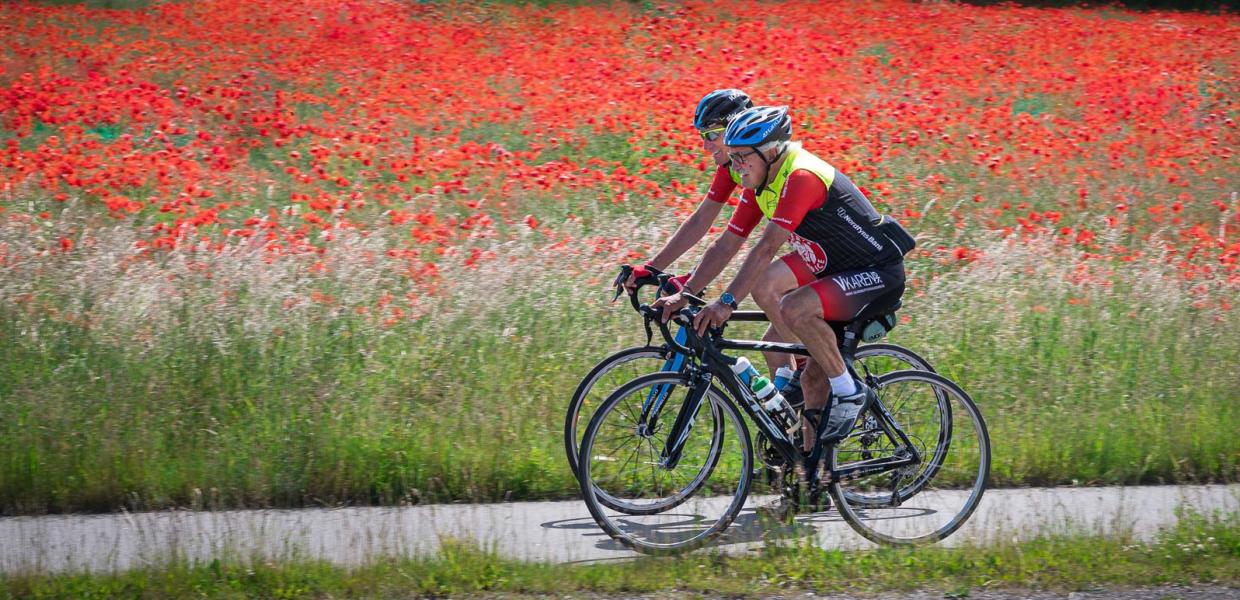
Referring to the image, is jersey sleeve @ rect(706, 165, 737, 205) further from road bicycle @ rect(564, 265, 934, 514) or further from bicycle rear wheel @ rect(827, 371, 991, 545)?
bicycle rear wheel @ rect(827, 371, 991, 545)

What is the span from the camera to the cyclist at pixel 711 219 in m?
5.18

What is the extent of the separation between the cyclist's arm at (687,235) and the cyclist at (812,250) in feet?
0.89

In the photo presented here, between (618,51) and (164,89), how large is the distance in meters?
5.61

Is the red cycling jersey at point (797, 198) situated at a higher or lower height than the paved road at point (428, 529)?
higher

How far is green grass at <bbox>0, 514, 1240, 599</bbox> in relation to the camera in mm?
4594

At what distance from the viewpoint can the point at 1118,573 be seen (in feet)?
16.0

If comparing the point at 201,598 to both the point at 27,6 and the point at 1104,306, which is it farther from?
the point at 27,6

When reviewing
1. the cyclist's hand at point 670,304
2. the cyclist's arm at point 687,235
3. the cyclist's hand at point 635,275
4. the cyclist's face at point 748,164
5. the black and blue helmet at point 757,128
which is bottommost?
the cyclist's hand at point 670,304

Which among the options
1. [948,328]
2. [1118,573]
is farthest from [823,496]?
[948,328]

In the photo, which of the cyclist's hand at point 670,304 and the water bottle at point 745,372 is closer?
the cyclist's hand at point 670,304

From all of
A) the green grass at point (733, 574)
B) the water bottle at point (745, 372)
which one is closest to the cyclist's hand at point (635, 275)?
the water bottle at point (745, 372)

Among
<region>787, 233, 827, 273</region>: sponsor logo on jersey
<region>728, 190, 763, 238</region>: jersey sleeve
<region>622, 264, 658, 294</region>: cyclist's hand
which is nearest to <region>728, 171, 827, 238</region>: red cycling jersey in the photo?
<region>787, 233, 827, 273</region>: sponsor logo on jersey

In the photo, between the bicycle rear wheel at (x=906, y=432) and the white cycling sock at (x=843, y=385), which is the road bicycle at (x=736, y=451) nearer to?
the bicycle rear wheel at (x=906, y=432)

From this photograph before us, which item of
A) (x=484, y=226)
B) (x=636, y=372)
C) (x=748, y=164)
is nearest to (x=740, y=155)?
(x=748, y=164)
